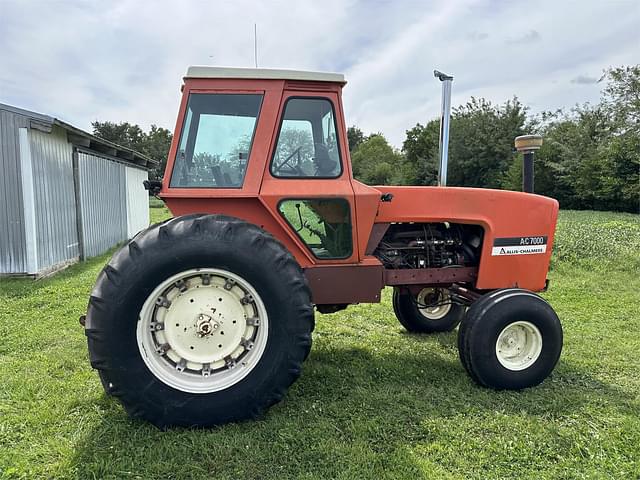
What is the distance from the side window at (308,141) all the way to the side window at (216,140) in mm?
228

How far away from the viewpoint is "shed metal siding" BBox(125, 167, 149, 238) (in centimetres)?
1371

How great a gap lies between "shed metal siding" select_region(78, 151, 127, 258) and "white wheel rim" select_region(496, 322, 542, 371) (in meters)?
9.03

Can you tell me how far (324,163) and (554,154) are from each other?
2831 cm

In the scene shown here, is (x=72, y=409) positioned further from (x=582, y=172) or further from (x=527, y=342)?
(x=582, y=172)

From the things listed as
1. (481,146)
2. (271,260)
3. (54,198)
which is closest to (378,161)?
(481,146)

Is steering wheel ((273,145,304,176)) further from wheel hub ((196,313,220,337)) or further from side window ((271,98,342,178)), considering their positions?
wheel hub ((196,313,220,337))

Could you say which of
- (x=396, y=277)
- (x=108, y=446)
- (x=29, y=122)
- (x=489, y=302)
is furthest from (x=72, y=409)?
(x=29, y=122)

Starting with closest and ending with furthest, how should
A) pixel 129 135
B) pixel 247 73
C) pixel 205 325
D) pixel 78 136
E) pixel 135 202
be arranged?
pixel 205 325, pixel 247 73, pixel 78 136, pixel 135 202, pixel 129 135

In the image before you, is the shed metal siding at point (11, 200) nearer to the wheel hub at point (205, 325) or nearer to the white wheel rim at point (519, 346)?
the wheel hub at point (205, 325)

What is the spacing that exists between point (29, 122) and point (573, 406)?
842 centimetres

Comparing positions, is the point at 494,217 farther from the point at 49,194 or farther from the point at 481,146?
the point at 481,146

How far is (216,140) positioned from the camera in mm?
3195

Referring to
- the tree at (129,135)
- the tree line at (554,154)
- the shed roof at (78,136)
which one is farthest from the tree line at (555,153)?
the tree at (129,135)

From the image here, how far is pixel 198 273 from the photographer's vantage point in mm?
2857
